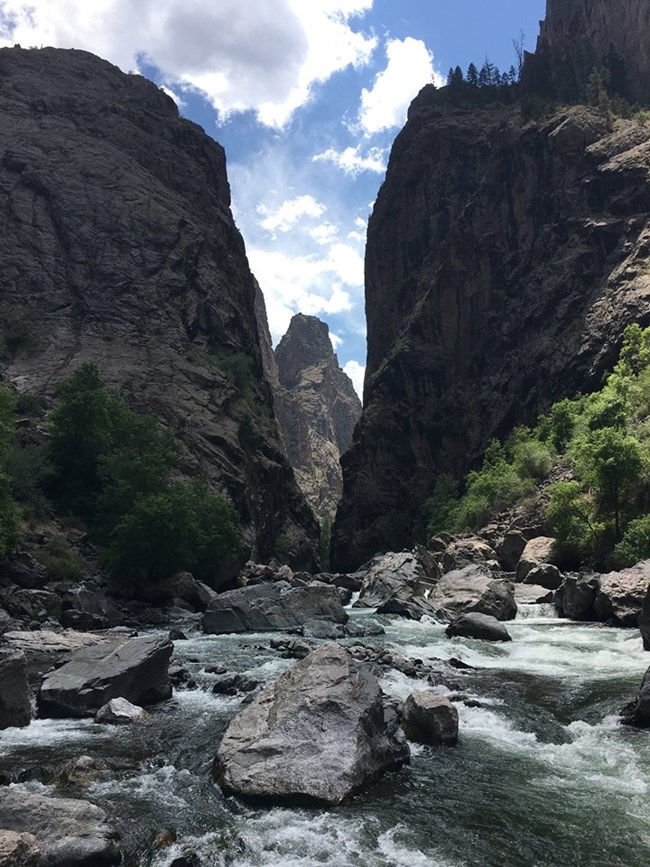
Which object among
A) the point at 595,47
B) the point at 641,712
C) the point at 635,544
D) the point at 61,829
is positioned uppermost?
the point at 595,47

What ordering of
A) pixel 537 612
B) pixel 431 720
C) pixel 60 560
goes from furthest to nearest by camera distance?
pixel 60 560 < pixel 537 612 < pixel 431 720

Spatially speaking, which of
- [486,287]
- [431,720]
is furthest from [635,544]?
[486,287]

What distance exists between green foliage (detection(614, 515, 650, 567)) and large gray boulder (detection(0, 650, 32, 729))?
89.1ft

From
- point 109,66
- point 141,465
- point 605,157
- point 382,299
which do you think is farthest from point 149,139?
point 141,465

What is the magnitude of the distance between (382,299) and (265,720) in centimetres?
12956

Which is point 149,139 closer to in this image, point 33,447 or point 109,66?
point 109,66

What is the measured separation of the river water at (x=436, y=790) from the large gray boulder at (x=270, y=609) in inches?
427

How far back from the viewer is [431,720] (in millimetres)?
11766

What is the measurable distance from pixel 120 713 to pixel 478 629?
598 inches

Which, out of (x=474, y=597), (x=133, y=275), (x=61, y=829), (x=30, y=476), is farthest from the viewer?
(x=133, y=275)

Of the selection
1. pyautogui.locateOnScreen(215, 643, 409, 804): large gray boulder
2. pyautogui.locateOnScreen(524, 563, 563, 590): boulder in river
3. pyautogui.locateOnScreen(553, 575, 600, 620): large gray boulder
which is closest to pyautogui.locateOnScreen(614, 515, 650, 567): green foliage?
pyautogui.locateOnScreen(553, 575, 600, 620): large gray boulder

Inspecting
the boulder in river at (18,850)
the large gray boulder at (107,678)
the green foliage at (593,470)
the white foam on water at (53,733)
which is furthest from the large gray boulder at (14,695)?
the green foliage at (593,470)

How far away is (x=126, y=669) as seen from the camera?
46.8ft

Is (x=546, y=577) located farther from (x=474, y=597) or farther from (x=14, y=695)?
(x=14, y=695)
